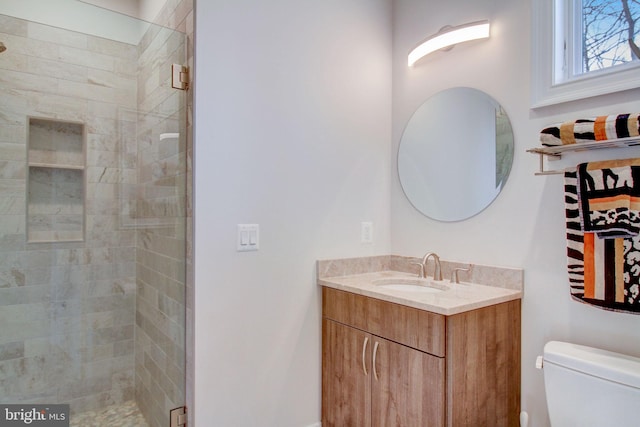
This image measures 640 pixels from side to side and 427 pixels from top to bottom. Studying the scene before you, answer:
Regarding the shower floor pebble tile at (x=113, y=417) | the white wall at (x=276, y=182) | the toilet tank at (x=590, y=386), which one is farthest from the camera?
the shower floor pebble tile at (x=113, y=417)

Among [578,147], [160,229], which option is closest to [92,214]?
[160,229]

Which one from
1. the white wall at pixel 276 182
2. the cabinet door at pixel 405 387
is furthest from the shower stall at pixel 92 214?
the cabinet door at pixel 405 387

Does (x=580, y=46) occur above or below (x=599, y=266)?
above

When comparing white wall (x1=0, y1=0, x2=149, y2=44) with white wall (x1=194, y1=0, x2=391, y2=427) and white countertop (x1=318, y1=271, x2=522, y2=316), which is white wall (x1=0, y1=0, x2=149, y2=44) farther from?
white countertop (x1=318, y1=271, x2=522, y2=316)

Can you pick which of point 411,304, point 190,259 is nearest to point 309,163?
point 190,259

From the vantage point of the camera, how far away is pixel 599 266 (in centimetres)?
130

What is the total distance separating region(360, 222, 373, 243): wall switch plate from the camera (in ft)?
6.86

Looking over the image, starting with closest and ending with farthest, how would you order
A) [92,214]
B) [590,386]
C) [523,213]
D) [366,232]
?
[590,386]
[523,213]
[92,214]
[366,232]

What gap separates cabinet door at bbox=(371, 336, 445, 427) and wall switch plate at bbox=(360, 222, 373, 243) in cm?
63

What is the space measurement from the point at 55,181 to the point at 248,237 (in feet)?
3.01

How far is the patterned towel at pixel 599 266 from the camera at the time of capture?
4.07 ft

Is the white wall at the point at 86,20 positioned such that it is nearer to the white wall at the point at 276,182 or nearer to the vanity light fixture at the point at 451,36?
the white wall at the point at 276,182

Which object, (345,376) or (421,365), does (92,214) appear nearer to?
(345,376)

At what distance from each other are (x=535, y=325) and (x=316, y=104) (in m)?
1.46
